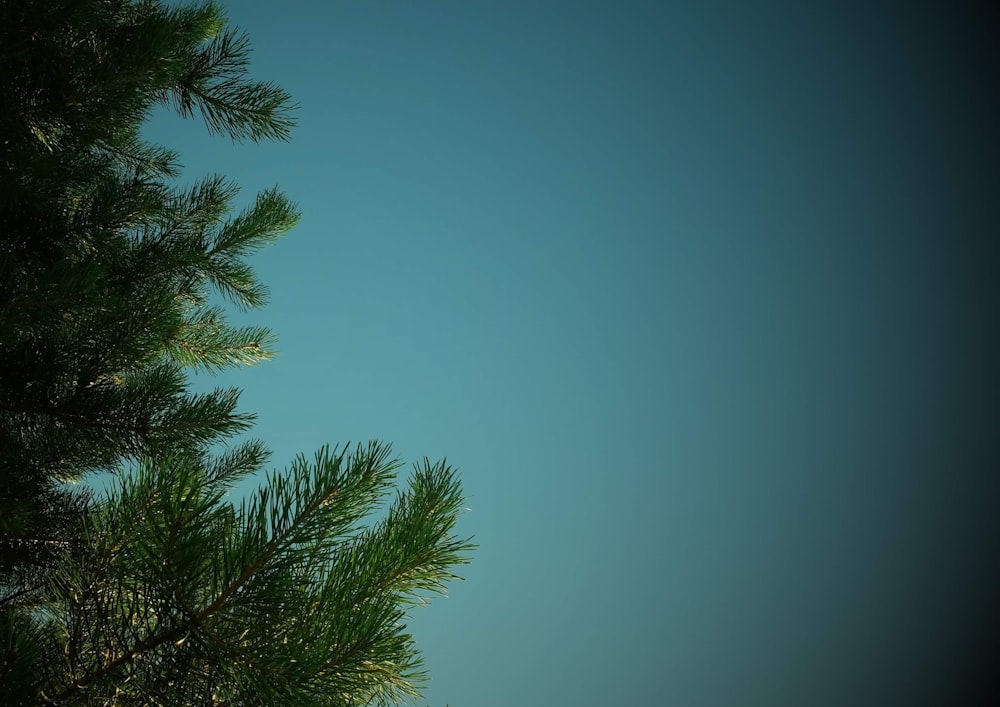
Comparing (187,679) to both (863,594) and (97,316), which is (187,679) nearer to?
(97,316)

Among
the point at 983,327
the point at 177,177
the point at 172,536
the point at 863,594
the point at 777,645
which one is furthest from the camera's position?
the point at 983,327

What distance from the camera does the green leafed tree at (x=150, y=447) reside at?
1.78 ft

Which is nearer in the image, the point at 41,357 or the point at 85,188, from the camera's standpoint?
the point at 41,357

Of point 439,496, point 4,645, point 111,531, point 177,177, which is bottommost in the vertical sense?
point 4,645

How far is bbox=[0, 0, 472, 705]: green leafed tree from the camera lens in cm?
54

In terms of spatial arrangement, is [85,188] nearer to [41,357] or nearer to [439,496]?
[41,357]

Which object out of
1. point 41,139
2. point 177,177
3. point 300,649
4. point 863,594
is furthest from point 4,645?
point 863,594

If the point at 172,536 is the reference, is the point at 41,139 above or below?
above

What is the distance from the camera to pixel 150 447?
4.16ft

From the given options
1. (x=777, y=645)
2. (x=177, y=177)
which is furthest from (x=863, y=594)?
(x=177, y=177)

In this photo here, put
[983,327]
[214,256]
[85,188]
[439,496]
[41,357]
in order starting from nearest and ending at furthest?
[439,496] → [41,357] → [85,188] → [214,256] → [983,327]

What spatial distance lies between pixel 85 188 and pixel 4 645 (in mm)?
1358

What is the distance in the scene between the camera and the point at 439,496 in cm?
63

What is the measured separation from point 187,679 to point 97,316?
2.93 feet
